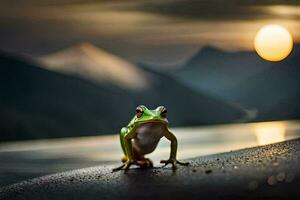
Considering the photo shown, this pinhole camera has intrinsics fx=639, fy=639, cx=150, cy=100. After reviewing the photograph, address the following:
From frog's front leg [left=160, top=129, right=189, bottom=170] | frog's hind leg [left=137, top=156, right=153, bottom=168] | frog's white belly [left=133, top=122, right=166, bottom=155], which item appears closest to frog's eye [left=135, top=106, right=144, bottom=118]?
frog's white belly [left=133, top=122, right=166, bottom=155]

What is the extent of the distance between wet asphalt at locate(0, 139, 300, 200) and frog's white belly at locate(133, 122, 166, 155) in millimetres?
424

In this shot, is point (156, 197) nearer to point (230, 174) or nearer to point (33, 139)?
point (230, 174)

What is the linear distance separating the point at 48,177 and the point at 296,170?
19.0 feet

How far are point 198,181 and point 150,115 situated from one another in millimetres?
1976

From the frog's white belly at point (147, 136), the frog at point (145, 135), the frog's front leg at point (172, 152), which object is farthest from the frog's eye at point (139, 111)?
the frog's front leg at point (172, 152)

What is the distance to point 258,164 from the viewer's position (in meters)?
11.2

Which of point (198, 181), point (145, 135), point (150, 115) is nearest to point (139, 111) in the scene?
point (150, 115)

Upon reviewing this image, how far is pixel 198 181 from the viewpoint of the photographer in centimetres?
1066

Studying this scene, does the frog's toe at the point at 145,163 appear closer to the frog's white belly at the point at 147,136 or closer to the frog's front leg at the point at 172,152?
the frog's white belly at the point at 147,136

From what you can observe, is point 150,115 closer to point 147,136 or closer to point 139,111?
point 139,111

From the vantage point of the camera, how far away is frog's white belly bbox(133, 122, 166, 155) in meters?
12.2

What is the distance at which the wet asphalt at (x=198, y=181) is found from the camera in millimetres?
9914

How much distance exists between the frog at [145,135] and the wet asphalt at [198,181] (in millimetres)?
284

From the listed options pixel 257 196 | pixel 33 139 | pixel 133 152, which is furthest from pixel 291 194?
pixel 33 139
